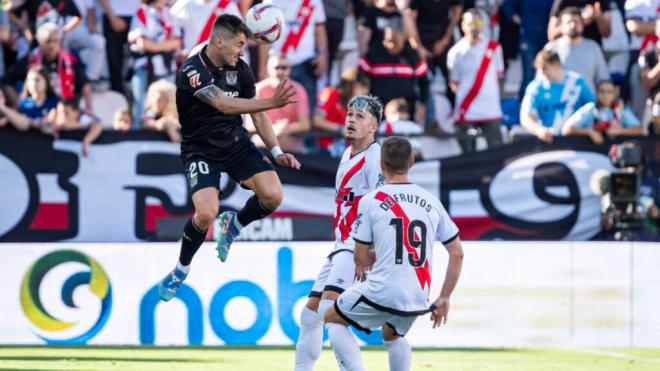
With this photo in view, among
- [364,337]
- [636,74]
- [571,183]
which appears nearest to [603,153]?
[571,183]

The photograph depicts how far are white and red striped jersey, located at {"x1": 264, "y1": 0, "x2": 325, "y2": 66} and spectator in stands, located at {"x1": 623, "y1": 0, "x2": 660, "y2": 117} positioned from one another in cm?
397

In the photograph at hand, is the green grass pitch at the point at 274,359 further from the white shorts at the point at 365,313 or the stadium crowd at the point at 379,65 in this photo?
the white shorts at the point at 365,313

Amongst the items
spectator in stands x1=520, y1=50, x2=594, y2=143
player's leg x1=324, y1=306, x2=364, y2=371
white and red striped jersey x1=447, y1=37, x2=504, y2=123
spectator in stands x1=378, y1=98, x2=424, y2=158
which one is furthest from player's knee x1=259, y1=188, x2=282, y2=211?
white and red striped jersey x1=447, y1=37, x2=504, y2=123

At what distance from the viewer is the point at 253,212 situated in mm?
10023

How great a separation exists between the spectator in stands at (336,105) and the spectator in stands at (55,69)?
279cm

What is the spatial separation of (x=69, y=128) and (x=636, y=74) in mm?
7042

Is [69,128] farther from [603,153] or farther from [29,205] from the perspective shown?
[603,153]

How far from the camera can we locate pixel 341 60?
1638 cm

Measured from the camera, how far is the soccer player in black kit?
9547 mm

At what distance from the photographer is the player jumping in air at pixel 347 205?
29.2 feet

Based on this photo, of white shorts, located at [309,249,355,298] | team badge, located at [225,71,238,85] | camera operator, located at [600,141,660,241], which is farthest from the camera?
camera operator, located at [600,141,660,241]

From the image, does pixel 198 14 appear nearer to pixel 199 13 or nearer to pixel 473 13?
pixel 199 13

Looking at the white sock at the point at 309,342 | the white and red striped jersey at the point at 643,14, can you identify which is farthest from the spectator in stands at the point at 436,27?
the white sock at the point at 309,342

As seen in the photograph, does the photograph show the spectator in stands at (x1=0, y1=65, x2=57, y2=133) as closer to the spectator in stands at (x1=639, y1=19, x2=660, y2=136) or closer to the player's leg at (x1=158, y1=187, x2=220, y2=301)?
the player's leg at (x1=158, y1=187, x2=220, y2=301)
